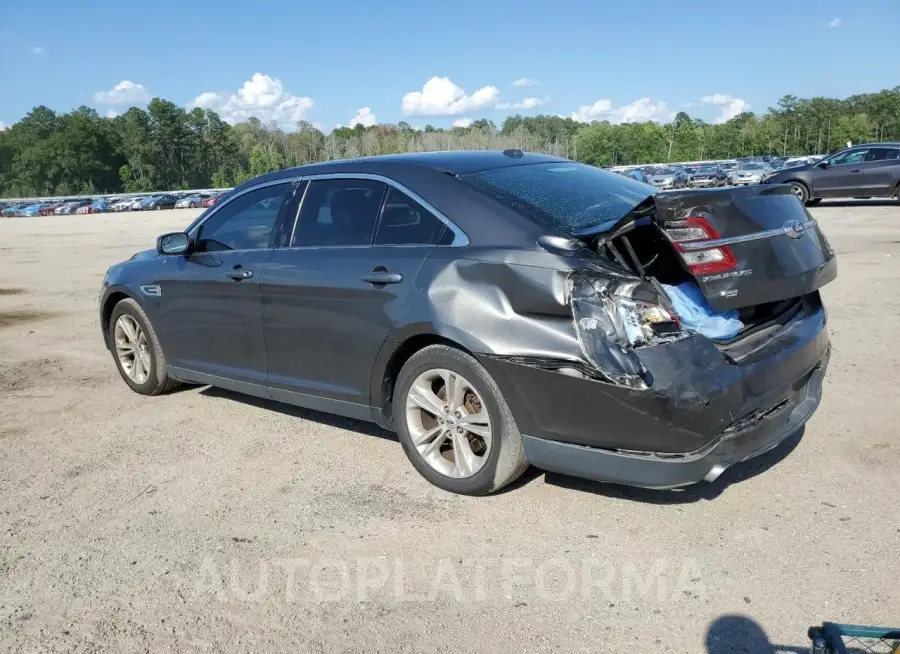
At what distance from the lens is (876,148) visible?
19844mm

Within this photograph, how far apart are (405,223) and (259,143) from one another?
517 feet

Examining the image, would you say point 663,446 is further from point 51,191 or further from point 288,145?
point 288,145

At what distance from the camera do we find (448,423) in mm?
3877

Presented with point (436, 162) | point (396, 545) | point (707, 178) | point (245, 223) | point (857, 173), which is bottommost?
point (396, 545)

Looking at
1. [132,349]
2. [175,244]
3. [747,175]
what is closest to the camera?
[175,244]

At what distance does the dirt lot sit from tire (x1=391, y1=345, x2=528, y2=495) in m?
0.14

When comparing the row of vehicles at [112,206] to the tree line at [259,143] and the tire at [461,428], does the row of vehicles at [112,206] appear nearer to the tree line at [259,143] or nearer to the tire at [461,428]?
the tree line at [259,143]

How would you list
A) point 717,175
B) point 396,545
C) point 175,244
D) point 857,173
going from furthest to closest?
point 717,175
point 857,173
point 175,244
point 396,545

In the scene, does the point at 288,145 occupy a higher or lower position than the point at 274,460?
higher

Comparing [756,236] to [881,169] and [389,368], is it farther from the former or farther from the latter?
[881,169]

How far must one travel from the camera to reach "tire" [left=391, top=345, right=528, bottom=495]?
143 inches

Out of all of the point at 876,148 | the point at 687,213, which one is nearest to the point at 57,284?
the point at 687,213

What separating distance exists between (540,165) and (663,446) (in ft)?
6.49

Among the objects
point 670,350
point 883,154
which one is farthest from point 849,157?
point 670,350
